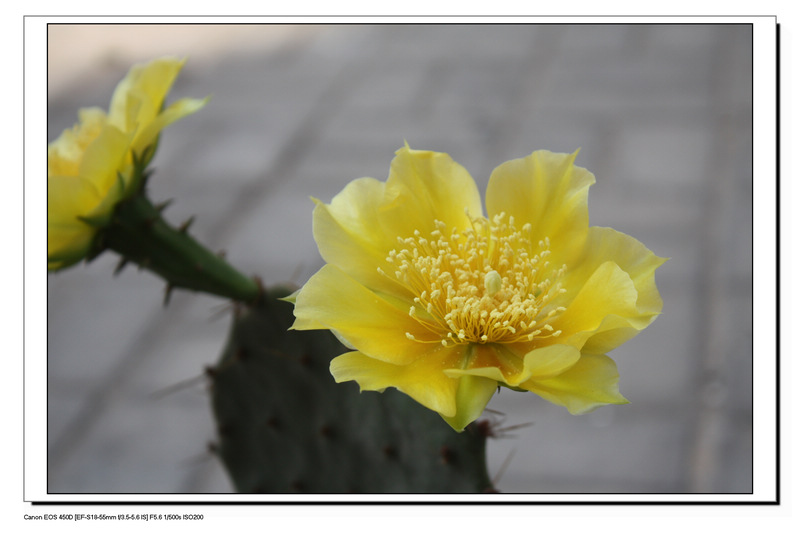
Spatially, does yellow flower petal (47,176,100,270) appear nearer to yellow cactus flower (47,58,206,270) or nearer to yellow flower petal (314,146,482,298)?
yellow cactus flower (47,58,206,270)

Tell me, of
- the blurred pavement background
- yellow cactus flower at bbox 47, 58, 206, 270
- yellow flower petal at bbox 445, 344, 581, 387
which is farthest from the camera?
the blurred pavement background

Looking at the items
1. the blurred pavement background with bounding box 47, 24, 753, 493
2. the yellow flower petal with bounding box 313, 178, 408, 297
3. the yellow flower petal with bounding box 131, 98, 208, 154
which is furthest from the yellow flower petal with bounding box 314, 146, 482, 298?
the blurred pavement background with bounding box 47, 24, 753, 493

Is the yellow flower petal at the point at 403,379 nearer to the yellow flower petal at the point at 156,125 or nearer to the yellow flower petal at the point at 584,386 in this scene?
the yellow flower petal at the point at 584,386

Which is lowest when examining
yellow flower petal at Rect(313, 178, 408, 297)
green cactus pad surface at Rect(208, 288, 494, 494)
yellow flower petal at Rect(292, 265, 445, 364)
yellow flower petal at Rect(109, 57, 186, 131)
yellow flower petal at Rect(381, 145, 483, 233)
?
green cactus pad surface at Rect(208, 288, 494, 494)

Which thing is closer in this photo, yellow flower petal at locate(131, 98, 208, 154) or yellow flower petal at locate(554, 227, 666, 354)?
yellow flower petal at locate(554, 227, 666, 354)

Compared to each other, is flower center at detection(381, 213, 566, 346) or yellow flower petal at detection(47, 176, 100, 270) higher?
yellow flower petal at detection(47, 176, 100, 270)

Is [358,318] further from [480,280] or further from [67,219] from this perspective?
[67,219]

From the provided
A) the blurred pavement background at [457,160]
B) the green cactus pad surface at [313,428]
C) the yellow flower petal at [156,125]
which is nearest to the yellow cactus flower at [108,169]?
the yellow flower petal at [156,125]

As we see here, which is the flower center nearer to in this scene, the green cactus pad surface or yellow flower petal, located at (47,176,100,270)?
the green cactus pad surface

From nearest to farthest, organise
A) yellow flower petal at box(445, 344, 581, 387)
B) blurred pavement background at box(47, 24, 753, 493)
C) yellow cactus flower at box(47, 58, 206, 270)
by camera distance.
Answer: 1. yellow flower petal at box(445, 344, 581, 387)
2. yellow cactus flower at box(47, 58, 206, 270)
3. blurred pavement background at box(47, 24, 753, 493)
